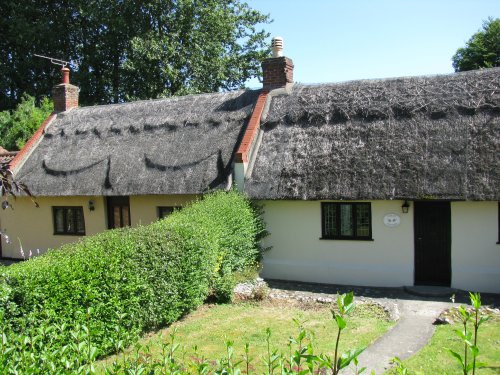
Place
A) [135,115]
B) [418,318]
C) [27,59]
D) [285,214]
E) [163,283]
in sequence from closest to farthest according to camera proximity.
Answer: [163,283] → [418,318] → [285,214] → [135,115] → [27,59]

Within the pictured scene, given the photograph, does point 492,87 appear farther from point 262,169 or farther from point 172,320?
point 172,320

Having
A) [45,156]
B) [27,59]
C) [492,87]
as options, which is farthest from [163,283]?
[27,59]

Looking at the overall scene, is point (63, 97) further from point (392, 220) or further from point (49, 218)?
point (392, 220)

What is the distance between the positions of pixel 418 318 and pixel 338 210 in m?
4.07

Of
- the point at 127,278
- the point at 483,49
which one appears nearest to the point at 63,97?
the point at 127,278

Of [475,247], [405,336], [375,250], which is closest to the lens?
[405,336]

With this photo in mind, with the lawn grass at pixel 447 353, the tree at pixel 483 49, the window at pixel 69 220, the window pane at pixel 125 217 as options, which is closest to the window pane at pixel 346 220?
the lawn grass at pixel 447 353

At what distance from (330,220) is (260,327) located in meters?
4.73

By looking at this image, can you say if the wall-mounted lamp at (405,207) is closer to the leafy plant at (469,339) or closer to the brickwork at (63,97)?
the leafy plant at (469,339)

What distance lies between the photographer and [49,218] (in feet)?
60.6

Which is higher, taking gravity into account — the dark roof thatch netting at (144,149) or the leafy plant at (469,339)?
the dark roof thatch netting at (144,149)

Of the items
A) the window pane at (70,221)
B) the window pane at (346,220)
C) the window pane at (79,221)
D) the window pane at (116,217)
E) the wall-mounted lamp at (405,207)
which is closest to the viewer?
the wall-mounted lamp at (405,207)

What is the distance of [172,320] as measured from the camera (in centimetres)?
1008

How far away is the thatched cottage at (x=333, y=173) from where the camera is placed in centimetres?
1245
